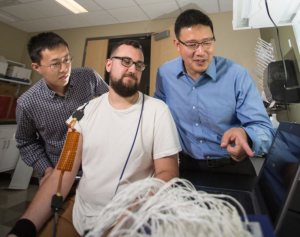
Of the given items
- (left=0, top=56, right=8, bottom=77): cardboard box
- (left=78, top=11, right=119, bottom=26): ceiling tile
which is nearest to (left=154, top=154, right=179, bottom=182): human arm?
(left=78, top=11, right=119, bottom=26): ceiling tile

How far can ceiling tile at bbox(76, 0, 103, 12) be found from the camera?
283cm

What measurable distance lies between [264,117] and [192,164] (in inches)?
18.6

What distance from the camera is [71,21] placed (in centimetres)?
354

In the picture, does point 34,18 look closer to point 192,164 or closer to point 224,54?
point 224,54

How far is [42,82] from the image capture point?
1386 millimetres

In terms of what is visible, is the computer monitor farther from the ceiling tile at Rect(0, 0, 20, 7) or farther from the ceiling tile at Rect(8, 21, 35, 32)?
the ceiling tile at Rect(8, 21, 35, 32)

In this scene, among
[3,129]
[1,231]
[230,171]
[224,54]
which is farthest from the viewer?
[3,129]

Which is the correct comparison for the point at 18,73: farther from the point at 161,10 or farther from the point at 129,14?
the point at 161,10

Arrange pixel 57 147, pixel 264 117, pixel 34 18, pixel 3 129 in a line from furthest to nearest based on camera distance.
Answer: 1. pixel 34 18
2. pixel 3 129
3. pixel 57 147
4. pixel 264 117

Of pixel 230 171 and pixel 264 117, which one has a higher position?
pixel 264 117

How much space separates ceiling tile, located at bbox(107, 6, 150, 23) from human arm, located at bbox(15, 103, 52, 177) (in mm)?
2516

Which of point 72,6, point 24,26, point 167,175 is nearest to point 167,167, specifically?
point 167,175

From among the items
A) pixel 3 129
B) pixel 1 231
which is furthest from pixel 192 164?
pixel 3 129

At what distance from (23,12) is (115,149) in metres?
3.92
